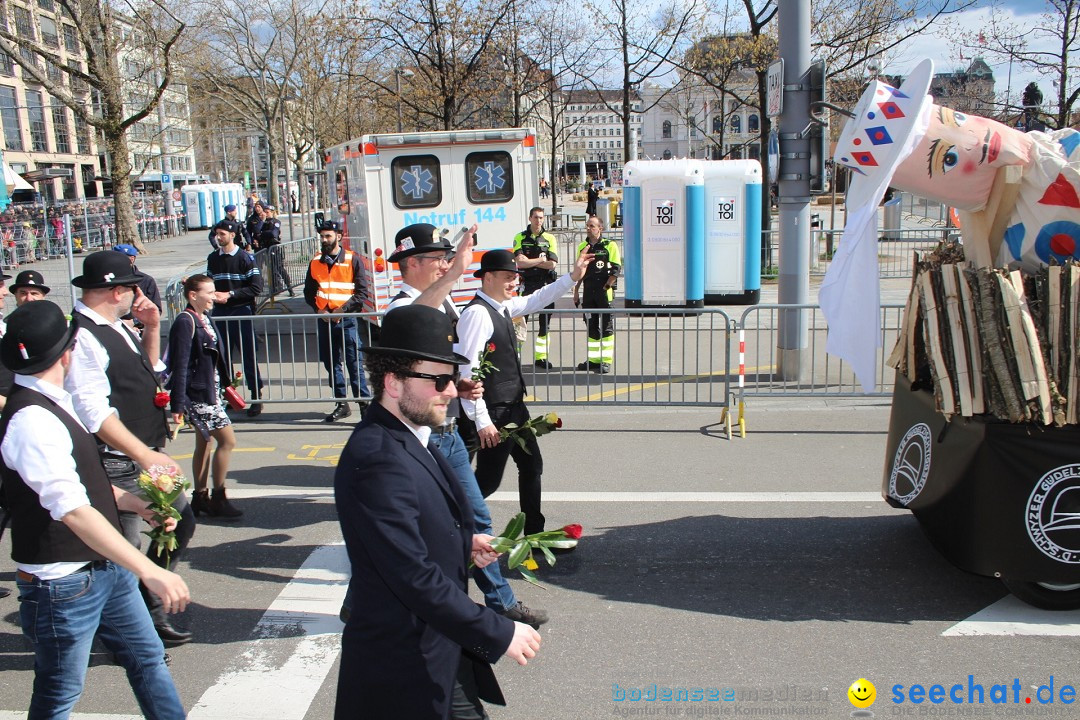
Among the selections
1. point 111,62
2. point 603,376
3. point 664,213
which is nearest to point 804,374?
point 603,376

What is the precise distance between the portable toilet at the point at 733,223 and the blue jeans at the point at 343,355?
27.0 ft

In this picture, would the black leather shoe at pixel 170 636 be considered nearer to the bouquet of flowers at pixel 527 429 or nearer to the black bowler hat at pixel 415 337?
the bouquet of flowers at pixel 527 429

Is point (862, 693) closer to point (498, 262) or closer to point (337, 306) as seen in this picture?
point (498, 262)

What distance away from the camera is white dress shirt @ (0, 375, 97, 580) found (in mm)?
2867

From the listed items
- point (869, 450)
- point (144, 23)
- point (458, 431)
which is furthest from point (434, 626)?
point (144, 23)

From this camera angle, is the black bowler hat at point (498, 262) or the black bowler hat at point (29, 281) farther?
the black bowler hat at point (29, 281)

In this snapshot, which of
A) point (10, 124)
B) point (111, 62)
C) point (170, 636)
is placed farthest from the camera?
point (10, 124)

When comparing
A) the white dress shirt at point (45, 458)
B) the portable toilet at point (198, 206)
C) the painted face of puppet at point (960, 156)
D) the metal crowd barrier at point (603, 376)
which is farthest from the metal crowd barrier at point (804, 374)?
the portable toilet at point (198, 206)

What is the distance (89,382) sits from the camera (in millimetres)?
4121

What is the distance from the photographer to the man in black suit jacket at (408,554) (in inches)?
94.0

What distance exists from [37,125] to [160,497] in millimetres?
65502

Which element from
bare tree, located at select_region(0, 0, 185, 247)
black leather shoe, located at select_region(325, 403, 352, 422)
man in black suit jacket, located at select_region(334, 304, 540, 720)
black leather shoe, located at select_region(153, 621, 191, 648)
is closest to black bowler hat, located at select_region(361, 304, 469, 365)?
man in black suit jacket, located at select_region(334, 304, 540, 720)

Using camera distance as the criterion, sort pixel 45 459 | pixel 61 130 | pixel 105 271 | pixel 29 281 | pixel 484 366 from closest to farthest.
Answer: pixel 45 459 < pixel 105 271 < pixel 484 366 < pixel 29 281 < pixel 61 130

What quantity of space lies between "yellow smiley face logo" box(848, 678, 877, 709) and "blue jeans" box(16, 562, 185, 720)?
9.19 feet
